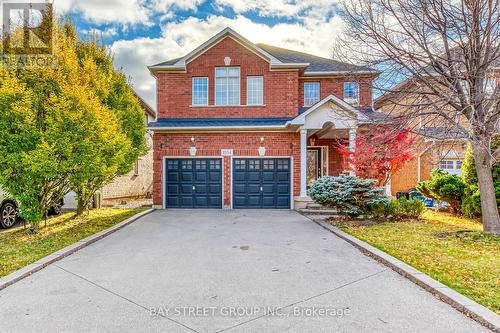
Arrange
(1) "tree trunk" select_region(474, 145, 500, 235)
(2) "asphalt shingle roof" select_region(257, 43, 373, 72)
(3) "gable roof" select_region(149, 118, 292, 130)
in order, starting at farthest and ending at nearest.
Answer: (2) "asphalt shingle roof" select_region(257, 43, 373, 72) < (3) "gable roof" select_region(149, 118, 292, 130) < (1) "tree trunk" select_region(474, 145, 500, 235)

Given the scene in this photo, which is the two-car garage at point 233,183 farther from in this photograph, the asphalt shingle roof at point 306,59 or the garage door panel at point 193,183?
the asphalt shingle roof at point 306,59

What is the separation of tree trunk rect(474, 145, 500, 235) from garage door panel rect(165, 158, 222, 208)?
978 cm

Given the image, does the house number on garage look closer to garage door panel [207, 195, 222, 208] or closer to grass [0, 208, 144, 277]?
garage door panel [207, 195, 222, 208]

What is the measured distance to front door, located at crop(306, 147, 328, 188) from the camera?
16.5 meters

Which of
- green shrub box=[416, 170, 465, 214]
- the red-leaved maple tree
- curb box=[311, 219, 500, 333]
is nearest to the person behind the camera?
curb box=[311, 219, 500, 333]

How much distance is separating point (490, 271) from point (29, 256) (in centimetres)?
867

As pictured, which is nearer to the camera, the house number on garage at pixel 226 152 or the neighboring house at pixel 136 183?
the house number on garage at pixel 226 152

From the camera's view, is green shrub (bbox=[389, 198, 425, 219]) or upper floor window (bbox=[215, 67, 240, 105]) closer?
green shrub (bbox=[389, 198, 425, 219])

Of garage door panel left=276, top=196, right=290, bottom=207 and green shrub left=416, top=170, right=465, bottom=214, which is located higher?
green shrub left=416, top=170, right=465, bottom=214

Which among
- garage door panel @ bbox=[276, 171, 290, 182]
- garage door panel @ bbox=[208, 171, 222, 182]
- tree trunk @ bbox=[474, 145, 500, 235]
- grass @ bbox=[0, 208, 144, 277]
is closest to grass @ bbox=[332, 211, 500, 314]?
tree trunk @ bbox=[474, 145, 500, 235]

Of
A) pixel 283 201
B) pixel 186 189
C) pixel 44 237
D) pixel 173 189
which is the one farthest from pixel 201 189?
pixel 44 237

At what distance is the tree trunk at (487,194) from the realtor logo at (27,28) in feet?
40.1

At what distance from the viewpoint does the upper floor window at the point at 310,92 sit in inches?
626

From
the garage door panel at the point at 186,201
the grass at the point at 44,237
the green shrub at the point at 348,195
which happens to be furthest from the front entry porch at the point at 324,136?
the grass at the point at 44,237
